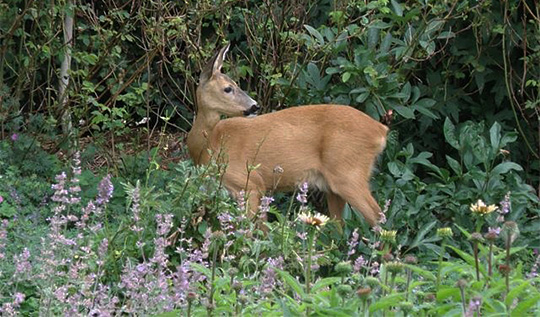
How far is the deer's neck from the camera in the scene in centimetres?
802

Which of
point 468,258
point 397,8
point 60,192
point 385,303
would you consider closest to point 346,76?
point 397,8

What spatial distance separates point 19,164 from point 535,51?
3.87m

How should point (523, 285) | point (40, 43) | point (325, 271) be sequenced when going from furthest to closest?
point (40, 43), point (325, 271), point (523, 285)

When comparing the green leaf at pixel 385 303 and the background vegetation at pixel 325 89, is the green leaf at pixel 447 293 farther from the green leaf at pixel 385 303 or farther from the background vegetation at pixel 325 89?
the background vegetation at pixel 325 89

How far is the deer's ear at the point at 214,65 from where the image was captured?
8195 mm

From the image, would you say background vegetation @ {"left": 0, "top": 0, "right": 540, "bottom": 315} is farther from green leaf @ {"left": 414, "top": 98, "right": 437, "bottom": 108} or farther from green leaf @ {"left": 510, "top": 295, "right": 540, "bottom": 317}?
green leaf @ {"left": 510, "top": 295, "right": 540, "bottom": 317}

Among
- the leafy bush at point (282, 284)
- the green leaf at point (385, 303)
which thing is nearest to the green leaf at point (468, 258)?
the leafy bush at point (282, 284)

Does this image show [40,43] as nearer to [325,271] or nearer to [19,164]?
[19,164]

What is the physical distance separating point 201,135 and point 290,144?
2.06 feet

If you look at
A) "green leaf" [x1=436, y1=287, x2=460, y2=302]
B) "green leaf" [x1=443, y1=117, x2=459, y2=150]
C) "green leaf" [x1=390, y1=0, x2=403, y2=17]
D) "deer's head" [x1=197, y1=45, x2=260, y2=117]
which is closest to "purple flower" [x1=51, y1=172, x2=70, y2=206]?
"green leaf" [x1=436, y1=287, x2=460, y2=302]

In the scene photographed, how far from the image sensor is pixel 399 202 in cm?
775

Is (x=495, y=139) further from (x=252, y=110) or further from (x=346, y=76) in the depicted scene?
(x=252, y=110)

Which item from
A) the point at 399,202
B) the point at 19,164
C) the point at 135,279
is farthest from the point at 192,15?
the point at 135,279

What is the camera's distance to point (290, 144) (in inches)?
315
